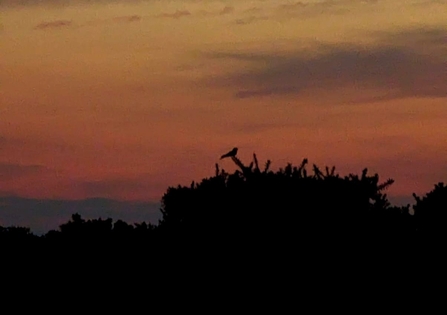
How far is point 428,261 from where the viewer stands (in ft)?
74.2

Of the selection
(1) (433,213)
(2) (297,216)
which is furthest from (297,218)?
(1) (433,213)

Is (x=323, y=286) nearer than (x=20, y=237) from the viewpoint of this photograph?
Yes

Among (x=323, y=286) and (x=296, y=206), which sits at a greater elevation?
(x=296, y=206)

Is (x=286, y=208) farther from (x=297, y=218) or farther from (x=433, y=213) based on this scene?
(x=433, y=213)

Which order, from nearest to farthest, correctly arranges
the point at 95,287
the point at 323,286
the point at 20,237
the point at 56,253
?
the point at 323,286 → the point at 95,287 → the point at 56,253 → the point at 20,237

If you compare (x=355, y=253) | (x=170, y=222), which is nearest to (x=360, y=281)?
(x=355, y=253)

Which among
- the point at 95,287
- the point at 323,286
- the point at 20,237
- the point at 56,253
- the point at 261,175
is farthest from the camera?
the point at 20,237

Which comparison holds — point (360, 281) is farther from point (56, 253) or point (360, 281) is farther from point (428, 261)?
point (56, 253)

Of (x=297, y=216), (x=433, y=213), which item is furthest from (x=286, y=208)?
(x=433, y=213)

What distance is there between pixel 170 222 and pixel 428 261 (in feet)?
20.8

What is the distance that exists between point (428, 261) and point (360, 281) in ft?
4.98

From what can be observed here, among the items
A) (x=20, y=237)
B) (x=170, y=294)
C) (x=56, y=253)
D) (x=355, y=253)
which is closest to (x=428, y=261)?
(x=355, y=253)

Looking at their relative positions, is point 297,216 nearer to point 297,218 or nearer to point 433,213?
point 297,218

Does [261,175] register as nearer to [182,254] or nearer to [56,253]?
[182,254]
